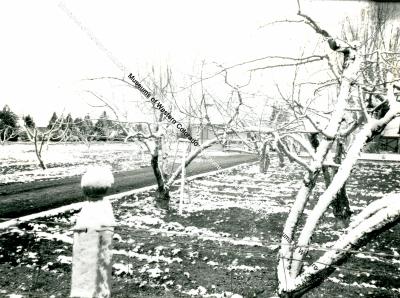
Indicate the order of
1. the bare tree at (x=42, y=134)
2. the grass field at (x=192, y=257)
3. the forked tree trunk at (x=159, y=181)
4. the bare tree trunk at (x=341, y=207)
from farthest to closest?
the bare tree at (x=42, y=134) < the forked tree trunk at (x=159, y=181) < the bare tree trunk at (x=341, y=207) < the grass field at (x=192, y=257)

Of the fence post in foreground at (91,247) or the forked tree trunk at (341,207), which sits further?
the forked tree trunk at (341,207)

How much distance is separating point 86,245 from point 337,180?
2.97 m

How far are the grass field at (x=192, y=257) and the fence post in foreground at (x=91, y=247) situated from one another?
38cm

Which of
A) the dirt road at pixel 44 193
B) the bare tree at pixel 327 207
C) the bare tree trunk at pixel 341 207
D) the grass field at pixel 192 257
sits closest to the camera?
the bare tree at pixel 327 207

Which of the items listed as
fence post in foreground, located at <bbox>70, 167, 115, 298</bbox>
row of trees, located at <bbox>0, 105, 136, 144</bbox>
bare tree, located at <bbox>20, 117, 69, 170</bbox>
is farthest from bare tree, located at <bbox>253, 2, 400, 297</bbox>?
bare tree, located at <bbox>20, 117, 69, 170</bbox>

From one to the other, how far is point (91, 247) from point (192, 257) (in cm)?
429

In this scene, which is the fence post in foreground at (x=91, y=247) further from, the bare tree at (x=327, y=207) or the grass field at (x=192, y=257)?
the bare tree at (x=327, y=207)

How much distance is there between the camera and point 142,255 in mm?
6129

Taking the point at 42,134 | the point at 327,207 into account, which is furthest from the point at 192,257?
the point at 42,134

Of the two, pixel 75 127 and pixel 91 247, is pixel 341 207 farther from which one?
pixel 75 127

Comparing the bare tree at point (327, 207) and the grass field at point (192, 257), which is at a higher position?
the bare tree at point (327, 207)

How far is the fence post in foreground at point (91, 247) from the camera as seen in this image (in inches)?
81.0

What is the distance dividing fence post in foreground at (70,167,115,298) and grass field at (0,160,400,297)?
1.26 feet

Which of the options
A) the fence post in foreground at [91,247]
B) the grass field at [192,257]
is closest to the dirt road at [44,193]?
the grass field at [192,257]
